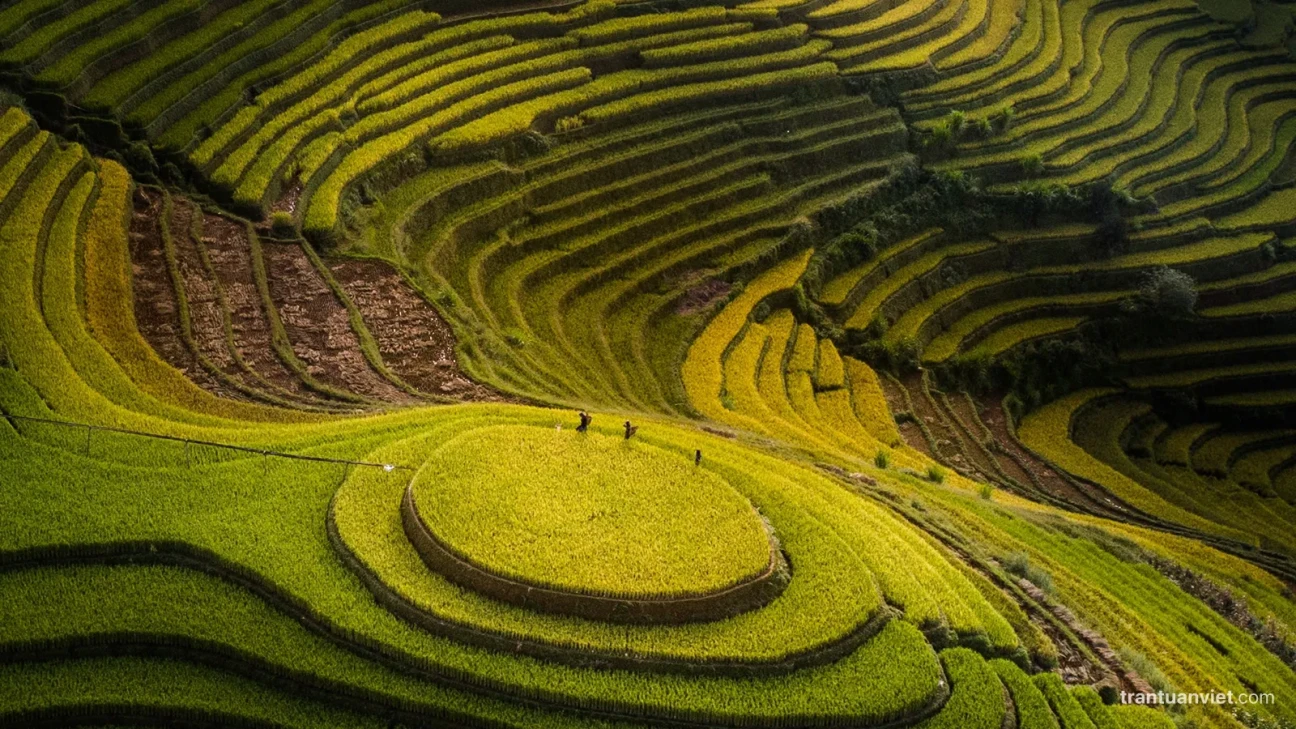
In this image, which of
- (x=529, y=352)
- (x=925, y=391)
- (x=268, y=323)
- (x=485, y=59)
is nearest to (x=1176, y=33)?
(x=925, y=391)

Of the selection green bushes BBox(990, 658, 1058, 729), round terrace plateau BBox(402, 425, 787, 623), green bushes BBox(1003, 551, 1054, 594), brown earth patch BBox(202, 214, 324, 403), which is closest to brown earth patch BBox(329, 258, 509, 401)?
brown earth patch BBox(202, 214, 324, 403)

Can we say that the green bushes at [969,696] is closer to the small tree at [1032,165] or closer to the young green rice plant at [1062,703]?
the young green rice plant at [1062,703]

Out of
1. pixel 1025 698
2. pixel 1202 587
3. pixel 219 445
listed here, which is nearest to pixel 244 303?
pixel 219 445

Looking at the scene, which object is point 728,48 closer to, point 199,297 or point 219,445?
point 199,297

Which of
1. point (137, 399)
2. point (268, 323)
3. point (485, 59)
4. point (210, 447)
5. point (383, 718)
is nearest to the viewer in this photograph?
point (383, 718)

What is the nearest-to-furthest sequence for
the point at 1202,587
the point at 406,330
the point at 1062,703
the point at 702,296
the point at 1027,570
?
1. the point at 1062,703
2. the point at 1027,570
3. the point at 1202,587
4. the point at 406,330
5. the point at 702,296

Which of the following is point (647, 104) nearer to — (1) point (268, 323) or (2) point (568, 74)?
(2) point (568, 74)
